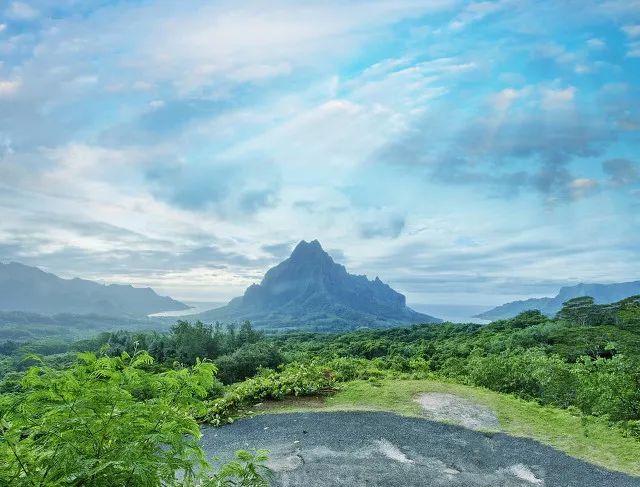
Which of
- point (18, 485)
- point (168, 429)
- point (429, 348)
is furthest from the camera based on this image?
point (429, 348)

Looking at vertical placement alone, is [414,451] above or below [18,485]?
below

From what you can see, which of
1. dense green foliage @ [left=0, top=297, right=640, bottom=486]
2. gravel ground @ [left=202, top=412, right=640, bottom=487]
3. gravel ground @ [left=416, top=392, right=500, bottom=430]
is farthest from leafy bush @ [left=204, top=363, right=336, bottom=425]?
gravel ground @ [left=416, top=392, right=500, bottom=430]

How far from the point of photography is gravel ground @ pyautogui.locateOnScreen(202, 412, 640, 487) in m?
8.63

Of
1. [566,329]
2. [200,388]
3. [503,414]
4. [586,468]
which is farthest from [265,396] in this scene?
[566,329]

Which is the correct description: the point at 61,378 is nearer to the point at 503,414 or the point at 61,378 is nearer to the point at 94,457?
the point at 94,457

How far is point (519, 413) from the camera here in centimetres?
1276

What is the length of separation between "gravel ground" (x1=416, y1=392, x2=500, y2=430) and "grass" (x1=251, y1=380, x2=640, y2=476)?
0.85 feet

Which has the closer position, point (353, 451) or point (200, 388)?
point (200, 388)

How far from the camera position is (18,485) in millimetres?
2904

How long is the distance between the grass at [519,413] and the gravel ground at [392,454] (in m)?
0.49

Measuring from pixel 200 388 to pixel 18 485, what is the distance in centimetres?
127

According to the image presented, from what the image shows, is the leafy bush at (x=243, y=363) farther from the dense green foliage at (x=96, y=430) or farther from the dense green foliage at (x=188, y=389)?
the dense green foliage at (x=96, y=430)

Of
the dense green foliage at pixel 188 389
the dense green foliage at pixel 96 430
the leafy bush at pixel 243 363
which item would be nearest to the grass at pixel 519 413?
the dense green foliage at pixel 188 389

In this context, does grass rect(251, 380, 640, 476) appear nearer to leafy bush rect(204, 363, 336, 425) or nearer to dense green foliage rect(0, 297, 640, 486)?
leafy bush rect(204, 363, 336, 425)
